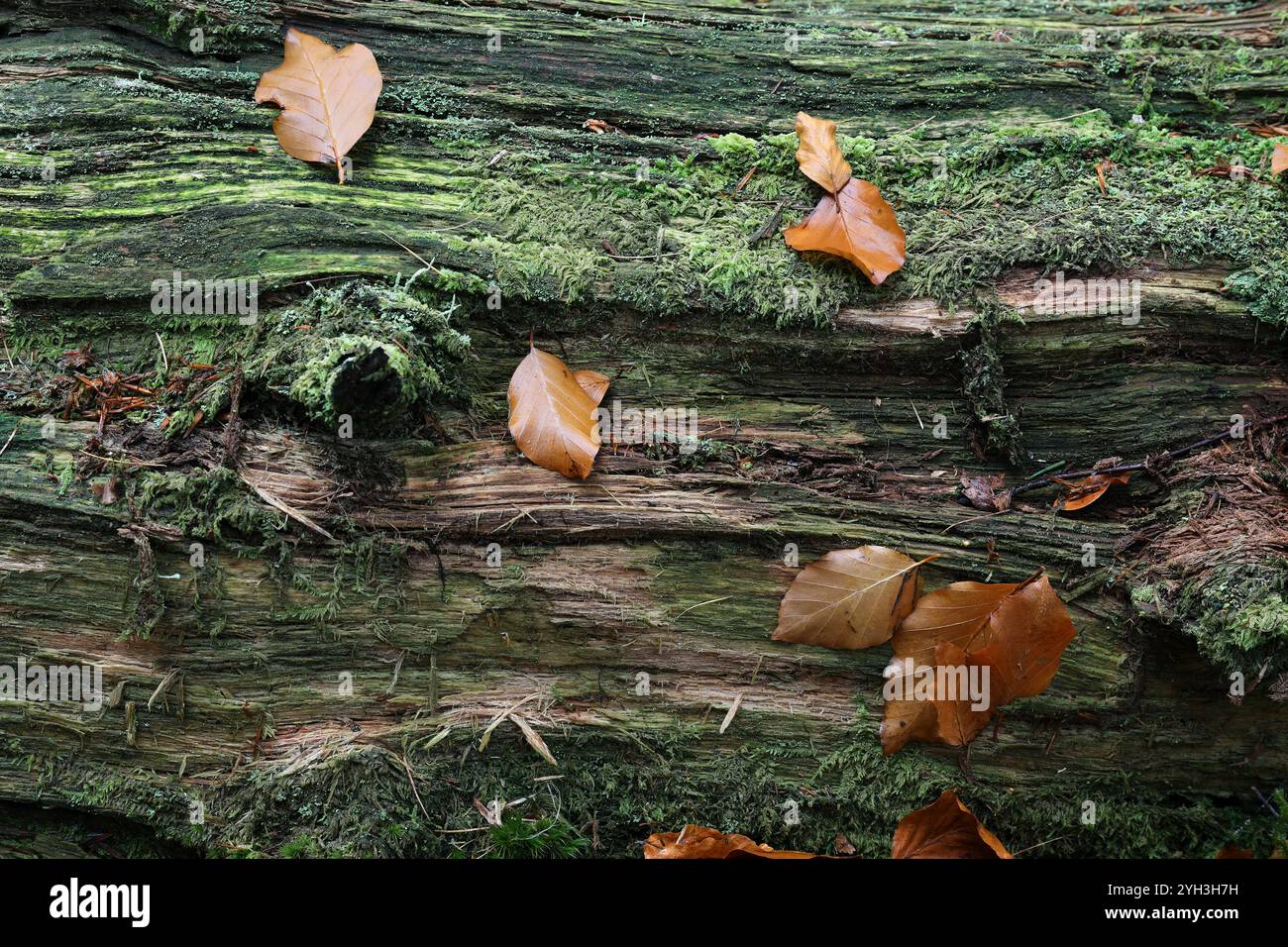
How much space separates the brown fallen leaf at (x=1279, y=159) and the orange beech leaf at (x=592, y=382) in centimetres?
292

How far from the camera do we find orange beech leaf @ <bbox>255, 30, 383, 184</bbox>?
3252 millimetres

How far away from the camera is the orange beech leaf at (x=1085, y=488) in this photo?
10.2 ft

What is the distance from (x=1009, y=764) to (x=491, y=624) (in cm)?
197

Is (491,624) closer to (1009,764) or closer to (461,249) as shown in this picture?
(461,249)

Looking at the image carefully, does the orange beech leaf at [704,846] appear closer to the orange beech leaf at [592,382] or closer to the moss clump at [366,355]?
the orange beech leaf at [592,382]

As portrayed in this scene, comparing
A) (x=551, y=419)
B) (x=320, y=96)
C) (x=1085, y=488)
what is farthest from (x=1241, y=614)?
(x=320, y=96)

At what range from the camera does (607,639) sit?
301 cm

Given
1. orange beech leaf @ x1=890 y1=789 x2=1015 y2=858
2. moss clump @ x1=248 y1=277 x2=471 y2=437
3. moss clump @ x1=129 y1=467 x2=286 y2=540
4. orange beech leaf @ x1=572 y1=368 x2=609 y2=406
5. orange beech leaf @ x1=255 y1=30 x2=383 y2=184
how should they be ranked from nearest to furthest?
moss clump @ x1=248 y1=277 x2=471 y2=437
moss clump @ x1=129 y1=467 x2=286 y2=540
orange beech leaf @ x1=890 y1=789 x2=1015 y2=858
orange beech leaf @ x1=572 y1=368 x2=609 y2=406
orange beech leaf @ x1=255 y1=30 x2=383 y2=184

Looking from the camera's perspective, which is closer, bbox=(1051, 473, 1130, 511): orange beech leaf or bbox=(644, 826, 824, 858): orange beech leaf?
bbox=(644, 826, 824, 858): orange beech leaf

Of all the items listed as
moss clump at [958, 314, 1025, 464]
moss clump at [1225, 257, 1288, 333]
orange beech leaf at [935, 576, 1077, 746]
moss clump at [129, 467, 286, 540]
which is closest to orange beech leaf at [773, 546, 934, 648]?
orange beech leaf at [935, 576, 1077, 746]

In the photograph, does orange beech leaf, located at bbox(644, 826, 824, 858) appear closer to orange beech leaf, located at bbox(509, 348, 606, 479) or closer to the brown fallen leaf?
orange beech leaf, located at bbox(509, 348, 606, 479)

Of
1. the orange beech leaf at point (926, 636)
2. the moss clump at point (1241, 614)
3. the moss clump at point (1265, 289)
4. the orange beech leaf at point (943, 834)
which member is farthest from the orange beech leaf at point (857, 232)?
the orange beech leaf at point (943, 834)

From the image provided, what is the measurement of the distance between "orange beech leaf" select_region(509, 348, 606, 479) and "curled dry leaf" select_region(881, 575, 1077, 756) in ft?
4.31

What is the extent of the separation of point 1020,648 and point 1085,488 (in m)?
0.71
